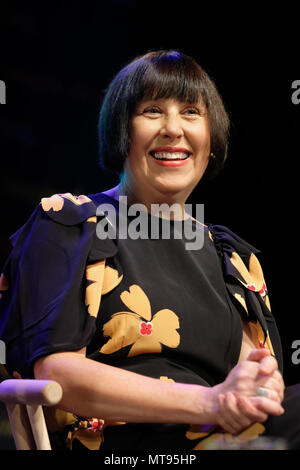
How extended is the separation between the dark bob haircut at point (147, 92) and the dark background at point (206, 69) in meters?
0.39

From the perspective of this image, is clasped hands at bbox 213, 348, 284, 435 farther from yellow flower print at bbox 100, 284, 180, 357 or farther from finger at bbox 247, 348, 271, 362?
yellow flower print at bbox 100, 284, 180, 357

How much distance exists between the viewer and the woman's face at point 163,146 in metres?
1.40

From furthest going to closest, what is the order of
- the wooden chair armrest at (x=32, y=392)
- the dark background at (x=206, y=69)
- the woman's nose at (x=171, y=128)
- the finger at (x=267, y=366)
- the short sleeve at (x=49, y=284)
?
the dark background at (x=206, y=69) → the woman's nose at (x=171, y=128) → the short sleeve at (x=49, y=284) → the finger at (x=267, y=366) → the wooden chair armrest at (x=32, y=392)

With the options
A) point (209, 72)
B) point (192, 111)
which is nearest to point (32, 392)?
point (192, 111)

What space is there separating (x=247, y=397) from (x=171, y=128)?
0.61m

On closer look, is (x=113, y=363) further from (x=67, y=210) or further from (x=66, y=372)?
(x=67, y=210)

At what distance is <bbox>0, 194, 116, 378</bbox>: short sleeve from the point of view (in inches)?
44.7

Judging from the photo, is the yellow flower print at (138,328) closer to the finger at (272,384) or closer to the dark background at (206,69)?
the finger at (272,384)

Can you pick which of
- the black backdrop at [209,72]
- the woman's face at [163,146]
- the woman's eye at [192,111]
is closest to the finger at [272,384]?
the woman's face at [163,146]

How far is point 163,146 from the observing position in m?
1.40

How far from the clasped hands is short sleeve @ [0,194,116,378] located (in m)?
0.26

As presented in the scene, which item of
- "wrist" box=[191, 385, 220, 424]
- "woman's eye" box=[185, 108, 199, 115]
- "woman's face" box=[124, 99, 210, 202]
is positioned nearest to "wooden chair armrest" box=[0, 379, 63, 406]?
"wrist" box=[191, 385, 220, 424]

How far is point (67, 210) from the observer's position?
130 centimetres

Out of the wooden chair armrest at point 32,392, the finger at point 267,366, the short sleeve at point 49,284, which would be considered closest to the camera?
the wooden chair armrest at point 32,392
